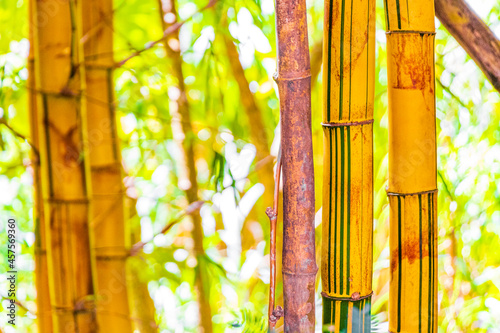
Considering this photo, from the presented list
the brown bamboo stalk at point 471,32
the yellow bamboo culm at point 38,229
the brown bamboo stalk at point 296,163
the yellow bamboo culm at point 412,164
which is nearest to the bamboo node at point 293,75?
the brown bamboo stalk at point 296,163

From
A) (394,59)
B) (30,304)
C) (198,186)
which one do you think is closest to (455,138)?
(394,59)

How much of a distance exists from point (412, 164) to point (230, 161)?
39 centimetres

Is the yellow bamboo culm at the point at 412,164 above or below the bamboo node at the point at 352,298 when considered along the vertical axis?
above

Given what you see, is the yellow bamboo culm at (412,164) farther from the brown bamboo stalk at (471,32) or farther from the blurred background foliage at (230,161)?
the blurred background foliage at (230,161)

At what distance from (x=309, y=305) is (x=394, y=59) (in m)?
0.37

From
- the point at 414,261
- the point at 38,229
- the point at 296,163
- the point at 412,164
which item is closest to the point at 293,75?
the point at 296,163

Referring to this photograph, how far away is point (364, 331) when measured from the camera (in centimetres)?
71

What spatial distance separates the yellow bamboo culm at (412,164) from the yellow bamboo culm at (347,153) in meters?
0.04

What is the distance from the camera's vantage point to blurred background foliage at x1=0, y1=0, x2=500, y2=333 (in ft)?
2.93

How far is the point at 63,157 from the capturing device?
70 cm

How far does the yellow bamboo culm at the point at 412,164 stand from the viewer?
2.20 feet

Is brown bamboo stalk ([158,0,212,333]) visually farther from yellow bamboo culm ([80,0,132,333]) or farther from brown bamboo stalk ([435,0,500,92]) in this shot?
brown bamboo stalk ([435,0,500,92])

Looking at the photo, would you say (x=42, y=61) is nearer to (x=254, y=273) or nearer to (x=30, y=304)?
(x=30, y=304)

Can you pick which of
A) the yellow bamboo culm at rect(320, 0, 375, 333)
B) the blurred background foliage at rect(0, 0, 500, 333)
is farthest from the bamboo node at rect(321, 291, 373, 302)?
the blurred background foliage at rect(0, 0, 500, 333)
